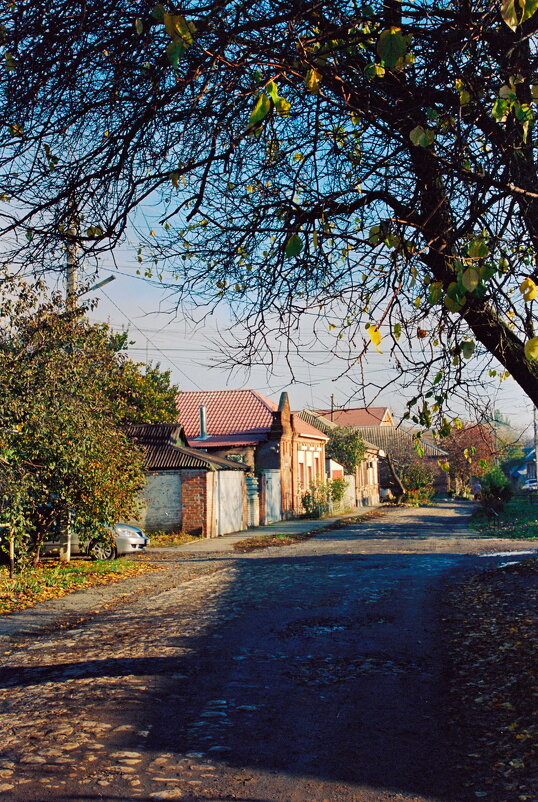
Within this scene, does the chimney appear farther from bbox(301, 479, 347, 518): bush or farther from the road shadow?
the road shadow

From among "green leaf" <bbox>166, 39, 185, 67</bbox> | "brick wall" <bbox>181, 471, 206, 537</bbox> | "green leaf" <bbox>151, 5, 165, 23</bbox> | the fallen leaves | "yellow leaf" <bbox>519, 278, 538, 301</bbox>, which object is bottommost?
the fallen leaves

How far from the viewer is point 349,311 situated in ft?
24.0

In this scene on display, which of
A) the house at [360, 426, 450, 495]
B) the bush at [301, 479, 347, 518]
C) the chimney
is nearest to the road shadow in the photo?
the chimney

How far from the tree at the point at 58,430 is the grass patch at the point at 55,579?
642mm

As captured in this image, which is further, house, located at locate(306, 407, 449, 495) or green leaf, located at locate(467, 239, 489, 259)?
house, located at locate(306, 407, 449, 495)

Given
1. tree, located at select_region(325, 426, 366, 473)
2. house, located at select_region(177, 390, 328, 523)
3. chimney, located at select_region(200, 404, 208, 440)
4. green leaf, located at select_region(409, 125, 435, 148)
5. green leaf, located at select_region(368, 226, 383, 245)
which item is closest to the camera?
green leaf, located at select_region(409, 125, 435, 148)

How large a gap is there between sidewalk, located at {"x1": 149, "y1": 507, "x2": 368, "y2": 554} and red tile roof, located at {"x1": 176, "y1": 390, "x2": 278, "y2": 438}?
188 inches

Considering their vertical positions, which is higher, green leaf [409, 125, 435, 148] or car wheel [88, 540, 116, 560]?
green leaf [409, 125, 435, 148]

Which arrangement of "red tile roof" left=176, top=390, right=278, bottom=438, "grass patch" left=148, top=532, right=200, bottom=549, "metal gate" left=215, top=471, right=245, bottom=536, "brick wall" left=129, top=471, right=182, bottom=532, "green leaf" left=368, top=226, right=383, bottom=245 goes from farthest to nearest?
"red tile roof" left=176, top=390, right=278, bottom=438
"metal gate" left=215, top=471, right=245, bottom=536
"brick wall" left=129, top=471, right=182, bottom=532
"grass patch" left=148, top=532, right=200, bottom=549
"green leaf" left=368, top=226, right=383, bottom=245

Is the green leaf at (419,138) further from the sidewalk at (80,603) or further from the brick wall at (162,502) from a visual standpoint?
the brick wall at (162,502)

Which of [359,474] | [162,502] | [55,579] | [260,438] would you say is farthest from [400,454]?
[55,579]

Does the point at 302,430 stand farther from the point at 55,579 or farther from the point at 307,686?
the point at 307,686

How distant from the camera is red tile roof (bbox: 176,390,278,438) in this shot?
3738 cm

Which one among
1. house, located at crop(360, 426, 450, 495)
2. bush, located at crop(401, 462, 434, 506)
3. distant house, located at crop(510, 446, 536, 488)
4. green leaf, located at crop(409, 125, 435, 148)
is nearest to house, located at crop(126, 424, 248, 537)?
green leaf, located at crop(409, 125, 435, 148)
